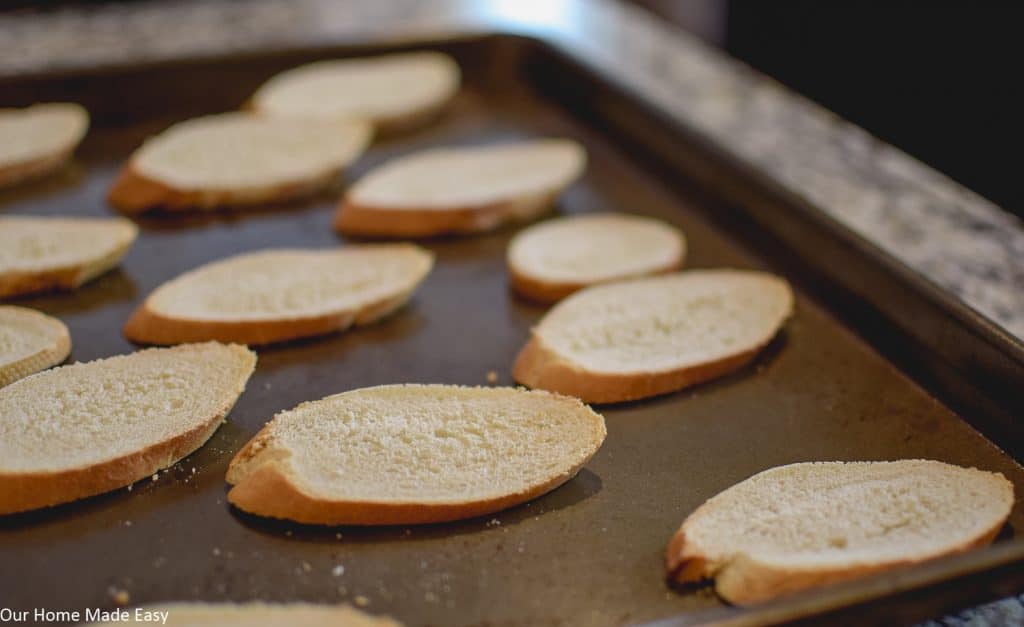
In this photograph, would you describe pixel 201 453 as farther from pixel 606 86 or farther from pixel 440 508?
pixel 606 86

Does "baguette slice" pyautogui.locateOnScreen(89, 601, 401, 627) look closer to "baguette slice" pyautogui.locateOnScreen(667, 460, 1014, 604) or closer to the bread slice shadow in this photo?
the bread slice shadow

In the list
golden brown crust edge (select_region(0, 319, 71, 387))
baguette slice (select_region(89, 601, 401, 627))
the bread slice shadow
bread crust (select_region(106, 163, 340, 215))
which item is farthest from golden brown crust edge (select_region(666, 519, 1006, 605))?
bread crust (select_region(106, 163, 340, 215))

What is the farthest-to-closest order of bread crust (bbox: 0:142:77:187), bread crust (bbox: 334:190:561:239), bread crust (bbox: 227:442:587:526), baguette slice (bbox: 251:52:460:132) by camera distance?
baguette slice (bbox: 251:52:460:132)
bread crust (bbox: 0:142:77:187)
bread crust (bbox: 334:190:561:239)
bread crust (bbox: 227:442:587:526)

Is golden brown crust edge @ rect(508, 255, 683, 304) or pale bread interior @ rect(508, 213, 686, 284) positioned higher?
pale bread interior @ rect(508, 213, 686, 284)

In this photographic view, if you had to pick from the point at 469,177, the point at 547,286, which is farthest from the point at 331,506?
the point at 469,177

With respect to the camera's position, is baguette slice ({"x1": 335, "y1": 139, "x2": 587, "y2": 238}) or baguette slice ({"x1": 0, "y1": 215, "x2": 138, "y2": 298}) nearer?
baguette slice ({"x1": 0, "y1": 215, "x2": 138, "y2": 298})

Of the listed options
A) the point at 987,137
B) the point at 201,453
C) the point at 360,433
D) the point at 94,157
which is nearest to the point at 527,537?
the point at 360,433
